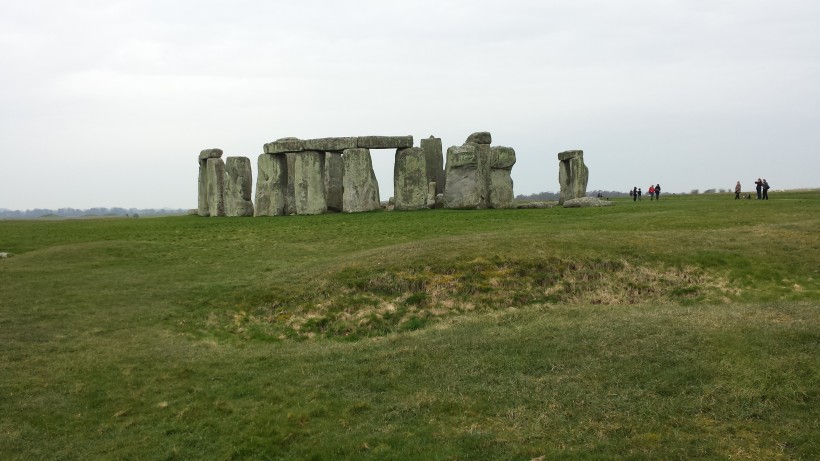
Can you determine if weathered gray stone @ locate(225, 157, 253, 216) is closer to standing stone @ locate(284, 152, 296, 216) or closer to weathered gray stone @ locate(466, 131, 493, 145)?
standing stone @ locate(284, 152, 296, 216)

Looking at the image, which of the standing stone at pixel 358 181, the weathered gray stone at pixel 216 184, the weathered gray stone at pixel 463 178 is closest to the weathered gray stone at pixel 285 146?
the standing stone at pixel 358 181

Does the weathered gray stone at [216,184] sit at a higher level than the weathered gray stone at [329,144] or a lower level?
lower

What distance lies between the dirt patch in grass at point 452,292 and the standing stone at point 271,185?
810 inches

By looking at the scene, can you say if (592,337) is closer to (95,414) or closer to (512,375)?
(512,375)

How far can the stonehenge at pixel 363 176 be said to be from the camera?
127 feet

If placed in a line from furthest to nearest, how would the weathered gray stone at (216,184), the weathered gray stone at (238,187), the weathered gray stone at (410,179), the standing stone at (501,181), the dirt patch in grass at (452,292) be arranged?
the weathered gray stone at (216,184) < the weathered gray stone at (238,187) < the standing stone at (501,181) < the weathered gray stone at (410,179) < the dirt patch in grass at (452,292)

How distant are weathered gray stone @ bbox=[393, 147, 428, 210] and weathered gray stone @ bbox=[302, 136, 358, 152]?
284 cm

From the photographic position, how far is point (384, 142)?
39188 mm

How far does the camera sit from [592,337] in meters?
13.1

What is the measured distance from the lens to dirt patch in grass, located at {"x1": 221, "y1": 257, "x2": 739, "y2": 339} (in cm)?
1772

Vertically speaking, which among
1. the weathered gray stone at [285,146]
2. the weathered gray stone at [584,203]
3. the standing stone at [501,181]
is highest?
the weathered gray stone at [285,146]

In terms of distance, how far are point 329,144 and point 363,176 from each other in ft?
9.74

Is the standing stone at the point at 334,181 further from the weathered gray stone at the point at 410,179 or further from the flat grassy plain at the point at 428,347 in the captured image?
the flat grassy plain at the point at 428,347

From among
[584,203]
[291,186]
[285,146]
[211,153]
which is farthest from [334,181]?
[584,203]
